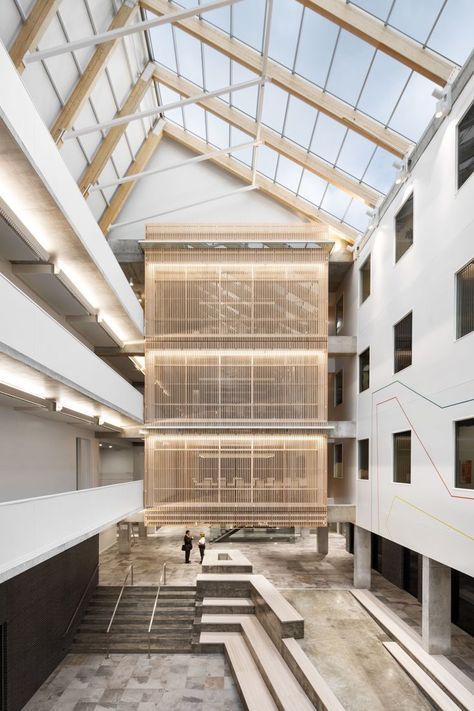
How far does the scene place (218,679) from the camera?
13008 mm

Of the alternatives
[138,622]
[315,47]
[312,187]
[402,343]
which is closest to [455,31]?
[315,47]

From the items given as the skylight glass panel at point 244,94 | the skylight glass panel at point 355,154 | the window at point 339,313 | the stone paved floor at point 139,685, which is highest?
the skylight glass panel at point 244,94

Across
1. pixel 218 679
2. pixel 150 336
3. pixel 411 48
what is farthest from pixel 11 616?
pixel 411 48

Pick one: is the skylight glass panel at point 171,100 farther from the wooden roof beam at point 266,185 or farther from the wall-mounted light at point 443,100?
the wall-mounted light at point 443,100

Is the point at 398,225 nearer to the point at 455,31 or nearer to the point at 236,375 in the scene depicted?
the point at 455,31

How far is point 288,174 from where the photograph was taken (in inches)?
753

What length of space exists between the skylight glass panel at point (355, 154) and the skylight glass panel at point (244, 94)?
3340mm

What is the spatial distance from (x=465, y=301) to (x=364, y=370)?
7874 millimetres

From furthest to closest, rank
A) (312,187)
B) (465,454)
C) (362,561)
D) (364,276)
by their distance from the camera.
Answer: (312,187) → (364,276) → (362,561) → (465,454)

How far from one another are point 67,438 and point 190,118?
1240 cm

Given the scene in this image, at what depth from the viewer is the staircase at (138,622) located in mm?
15078

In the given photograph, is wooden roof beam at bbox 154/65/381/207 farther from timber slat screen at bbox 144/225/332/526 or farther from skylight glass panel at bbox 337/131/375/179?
timber slat screen at bbox 144/225/332/526

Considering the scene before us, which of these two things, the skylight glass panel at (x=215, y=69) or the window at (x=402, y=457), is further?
the skylight glass panel at (x=215, y=69)

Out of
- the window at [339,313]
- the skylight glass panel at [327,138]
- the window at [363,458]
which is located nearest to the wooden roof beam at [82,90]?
the skylight glass panel at [327,138]
